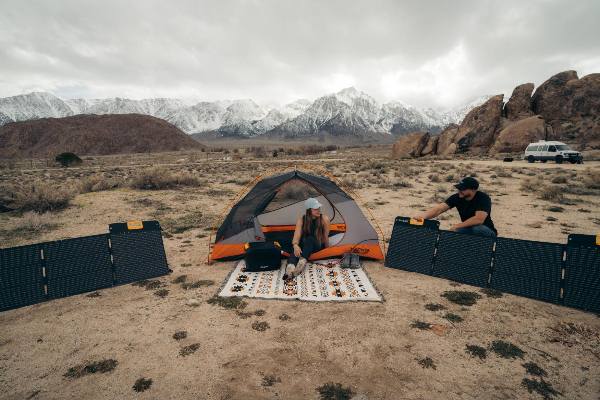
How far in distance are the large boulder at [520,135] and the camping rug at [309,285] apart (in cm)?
4316

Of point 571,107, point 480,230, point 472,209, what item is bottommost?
point 480,230

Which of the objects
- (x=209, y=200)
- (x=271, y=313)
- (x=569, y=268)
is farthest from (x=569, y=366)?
(x=209, y=200)

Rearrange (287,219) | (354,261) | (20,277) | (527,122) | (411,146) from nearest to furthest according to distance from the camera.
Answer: (20,277) < (354,261) < (287,219) < (527,122) < (411,146)

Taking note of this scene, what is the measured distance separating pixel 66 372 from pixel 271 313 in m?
2.75

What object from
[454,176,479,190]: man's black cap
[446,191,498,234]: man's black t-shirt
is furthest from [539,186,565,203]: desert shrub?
[454,176,479,190]: man's black cap

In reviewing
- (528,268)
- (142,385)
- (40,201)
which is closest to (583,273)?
(528,268)

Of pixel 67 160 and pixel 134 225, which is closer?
pixel 134 225

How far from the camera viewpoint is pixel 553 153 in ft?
94.4

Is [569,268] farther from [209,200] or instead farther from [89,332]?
[209,200]

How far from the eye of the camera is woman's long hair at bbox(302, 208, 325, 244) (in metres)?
7.23

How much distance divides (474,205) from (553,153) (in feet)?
95.6

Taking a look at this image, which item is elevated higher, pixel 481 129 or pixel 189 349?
pixel 481 129

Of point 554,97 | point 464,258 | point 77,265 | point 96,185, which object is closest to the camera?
point 77,265

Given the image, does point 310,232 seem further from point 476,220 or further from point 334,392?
point 334,392
